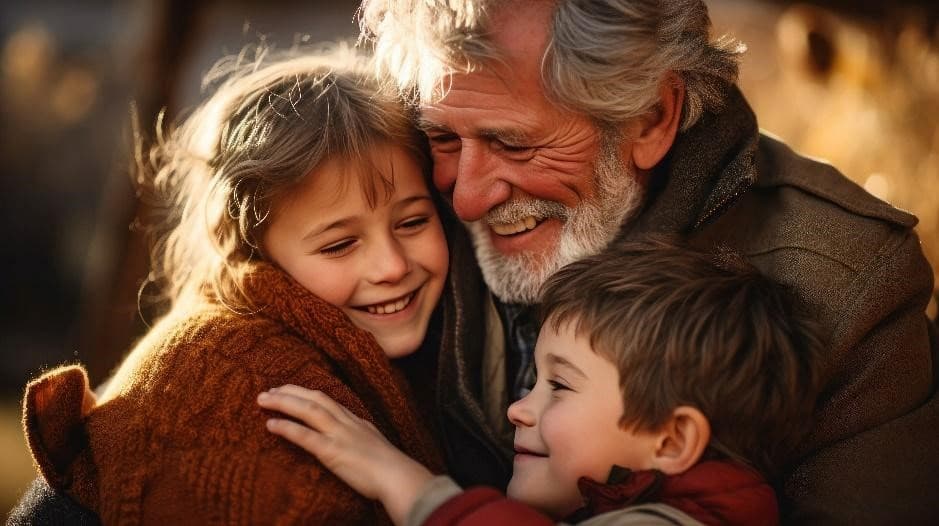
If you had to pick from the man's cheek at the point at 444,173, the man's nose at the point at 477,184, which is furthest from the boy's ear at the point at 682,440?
the man's cheek at the point at 444,173

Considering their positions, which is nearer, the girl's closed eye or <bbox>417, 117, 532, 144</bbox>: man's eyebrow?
<bbox>417, 117, 532, 144</bbox>: man's eyebrow

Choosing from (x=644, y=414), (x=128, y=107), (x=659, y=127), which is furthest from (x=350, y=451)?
(x=128, y=107)

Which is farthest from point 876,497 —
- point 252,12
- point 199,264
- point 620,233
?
point 252,12

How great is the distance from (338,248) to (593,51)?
90 centimetres

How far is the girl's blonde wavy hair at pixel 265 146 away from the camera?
237cm

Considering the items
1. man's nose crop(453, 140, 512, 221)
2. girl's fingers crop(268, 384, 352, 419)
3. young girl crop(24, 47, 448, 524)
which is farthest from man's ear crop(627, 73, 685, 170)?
girl's fingers crop(268, 384, 352, 419)

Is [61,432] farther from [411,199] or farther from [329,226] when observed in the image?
[411,199]

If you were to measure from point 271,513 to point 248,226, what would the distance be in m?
0.94

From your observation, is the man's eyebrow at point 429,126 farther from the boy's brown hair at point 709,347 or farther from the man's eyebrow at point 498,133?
the boy's brown hair at point 709,347

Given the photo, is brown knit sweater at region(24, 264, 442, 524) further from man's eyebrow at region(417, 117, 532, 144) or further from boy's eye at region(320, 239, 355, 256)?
man's eyebrow at region(417, 117, 532, 144)

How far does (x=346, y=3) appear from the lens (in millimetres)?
6109

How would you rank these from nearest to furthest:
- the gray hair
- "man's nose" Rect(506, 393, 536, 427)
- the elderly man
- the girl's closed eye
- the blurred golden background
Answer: "man's nose" Rect(506, 393, 536, 427) < the elderly man < the gray hair < the girl's closed eye < the blurred golden background

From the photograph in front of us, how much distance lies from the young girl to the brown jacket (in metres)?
0.26

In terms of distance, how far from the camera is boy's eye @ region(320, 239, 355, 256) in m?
2.39
